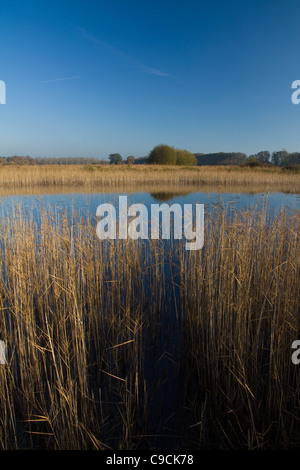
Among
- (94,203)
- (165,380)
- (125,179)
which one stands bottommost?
(165,380)

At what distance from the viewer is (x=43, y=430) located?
60.2 inches

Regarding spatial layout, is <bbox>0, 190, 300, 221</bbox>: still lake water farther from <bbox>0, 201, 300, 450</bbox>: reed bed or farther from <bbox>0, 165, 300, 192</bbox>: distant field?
<bbox>0, 165, 300, 192</bbox>: distant field

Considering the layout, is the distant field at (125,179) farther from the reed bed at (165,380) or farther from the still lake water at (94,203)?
the reed bed at (165,380)

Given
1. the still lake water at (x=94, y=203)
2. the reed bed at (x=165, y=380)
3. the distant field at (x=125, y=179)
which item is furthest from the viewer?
the distant field at (x=125, y=179)

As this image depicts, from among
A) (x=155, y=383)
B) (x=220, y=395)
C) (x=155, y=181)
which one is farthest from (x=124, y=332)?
(x=155, y=181)

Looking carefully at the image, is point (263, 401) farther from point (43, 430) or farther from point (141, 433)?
point (43, 430)

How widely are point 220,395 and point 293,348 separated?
0.58 meters

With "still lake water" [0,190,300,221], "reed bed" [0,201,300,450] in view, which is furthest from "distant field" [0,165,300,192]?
"reed bed" [0,201,300,450]

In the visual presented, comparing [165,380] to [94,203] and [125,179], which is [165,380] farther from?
[125,179]

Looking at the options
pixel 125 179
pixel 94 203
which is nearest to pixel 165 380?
pixel 94 203

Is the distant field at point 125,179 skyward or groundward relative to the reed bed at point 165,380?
skyward

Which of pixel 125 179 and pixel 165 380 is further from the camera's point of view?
pixel 125 179

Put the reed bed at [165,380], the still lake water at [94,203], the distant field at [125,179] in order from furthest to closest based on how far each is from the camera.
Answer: the distant field at [125,179]
the still lake water at [94,203]
the reed bed at [165,380]

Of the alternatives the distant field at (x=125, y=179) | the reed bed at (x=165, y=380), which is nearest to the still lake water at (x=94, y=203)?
the reed bed at (x=165, y=380)
